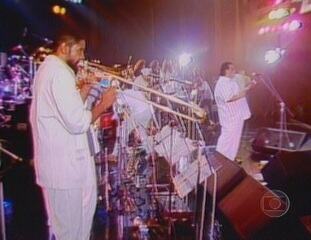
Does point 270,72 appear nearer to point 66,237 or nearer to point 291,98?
point 291,98

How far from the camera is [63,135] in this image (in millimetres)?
3391

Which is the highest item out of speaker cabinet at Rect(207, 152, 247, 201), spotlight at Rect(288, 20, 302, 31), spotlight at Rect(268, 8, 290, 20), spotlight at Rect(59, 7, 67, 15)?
spotlight at Rect(59, 7, 67, 15)

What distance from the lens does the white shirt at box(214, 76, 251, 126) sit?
330 inches

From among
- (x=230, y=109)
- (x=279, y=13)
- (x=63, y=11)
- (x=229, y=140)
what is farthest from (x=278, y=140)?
(x=63, y=11)

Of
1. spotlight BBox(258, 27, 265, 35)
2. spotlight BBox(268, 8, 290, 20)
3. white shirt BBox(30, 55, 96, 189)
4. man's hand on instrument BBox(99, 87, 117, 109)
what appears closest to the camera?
white shirt BBox(30, 55, 96, 189)

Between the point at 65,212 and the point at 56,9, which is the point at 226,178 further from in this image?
the point at 56,9

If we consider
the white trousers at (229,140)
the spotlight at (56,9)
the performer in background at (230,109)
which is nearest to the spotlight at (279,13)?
the performer in background at (230,109)

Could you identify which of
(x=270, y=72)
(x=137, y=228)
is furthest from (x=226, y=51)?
(x=137, y=228)

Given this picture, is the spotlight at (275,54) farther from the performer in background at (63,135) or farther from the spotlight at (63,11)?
the spotlight at (63,11)

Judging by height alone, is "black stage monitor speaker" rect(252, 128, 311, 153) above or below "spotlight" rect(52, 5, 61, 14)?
below

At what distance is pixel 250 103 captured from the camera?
50.2 ft

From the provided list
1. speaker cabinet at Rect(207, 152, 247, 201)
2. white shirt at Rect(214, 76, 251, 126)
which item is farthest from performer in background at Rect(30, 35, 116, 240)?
white shirt at Rect(214, 76, 251, 126)

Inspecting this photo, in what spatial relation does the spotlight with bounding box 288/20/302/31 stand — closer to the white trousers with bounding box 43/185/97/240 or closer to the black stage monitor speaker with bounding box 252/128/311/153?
the black stage monitor speaker with bounding box 252/128/311/153

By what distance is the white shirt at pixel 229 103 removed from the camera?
27.5 ft
